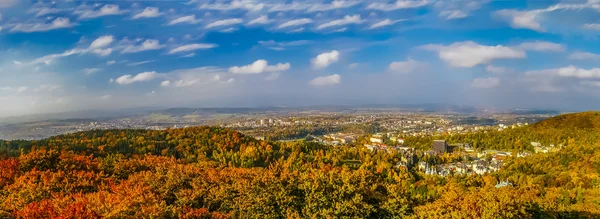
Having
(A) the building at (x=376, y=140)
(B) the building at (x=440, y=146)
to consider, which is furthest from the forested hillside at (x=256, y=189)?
(A) the building at (x=376, y=140)

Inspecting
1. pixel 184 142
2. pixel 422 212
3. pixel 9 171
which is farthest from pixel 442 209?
pixel 184 142

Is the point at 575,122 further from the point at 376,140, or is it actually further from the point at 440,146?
the point at 376,140

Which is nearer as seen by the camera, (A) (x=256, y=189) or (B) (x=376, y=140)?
(A) (x=256, y=189)

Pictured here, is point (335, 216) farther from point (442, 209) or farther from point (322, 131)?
point (322, 131)

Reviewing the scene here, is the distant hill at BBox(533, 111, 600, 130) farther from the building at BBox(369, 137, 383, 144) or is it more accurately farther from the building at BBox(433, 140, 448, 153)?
the building at BBox(369, 137, 383, 144)

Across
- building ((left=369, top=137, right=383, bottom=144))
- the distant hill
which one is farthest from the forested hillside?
building ((left=369, top=137, right=383, bottom=144))

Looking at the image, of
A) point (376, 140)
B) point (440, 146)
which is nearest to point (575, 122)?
point (440, 146)
